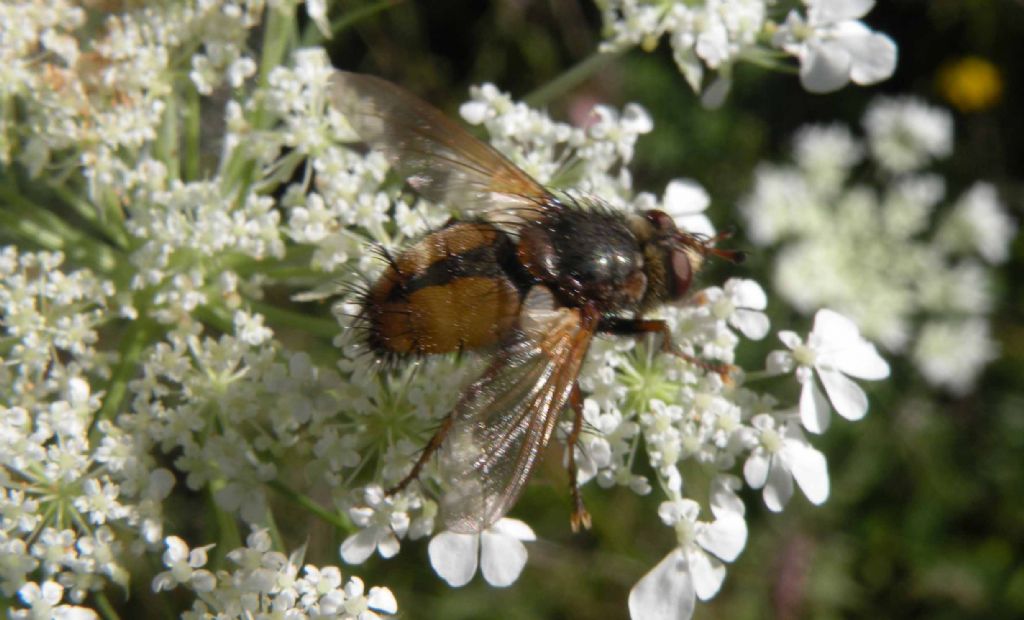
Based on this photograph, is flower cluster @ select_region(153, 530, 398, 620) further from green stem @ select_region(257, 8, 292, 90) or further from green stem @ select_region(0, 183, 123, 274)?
green stem @ select_region(257, 8, 292, 90)

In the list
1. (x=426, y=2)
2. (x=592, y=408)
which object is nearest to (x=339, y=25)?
(x=592, y=408)

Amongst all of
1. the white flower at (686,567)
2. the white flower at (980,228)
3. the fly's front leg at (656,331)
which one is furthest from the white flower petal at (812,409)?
the white flower at (980,228)

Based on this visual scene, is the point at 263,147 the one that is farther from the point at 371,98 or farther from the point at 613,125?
the point at 613,125

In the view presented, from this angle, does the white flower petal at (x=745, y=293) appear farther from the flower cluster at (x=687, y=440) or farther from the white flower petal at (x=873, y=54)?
the white flower petal at (x=873, y=54)

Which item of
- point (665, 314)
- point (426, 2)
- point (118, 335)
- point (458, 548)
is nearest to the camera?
point (458, 548)

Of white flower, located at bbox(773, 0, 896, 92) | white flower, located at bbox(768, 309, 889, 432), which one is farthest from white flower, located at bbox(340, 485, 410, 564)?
Result: white flower, located at bbox(773, 0, 896, 92)

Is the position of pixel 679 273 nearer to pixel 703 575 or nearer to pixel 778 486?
pixel 778 486
